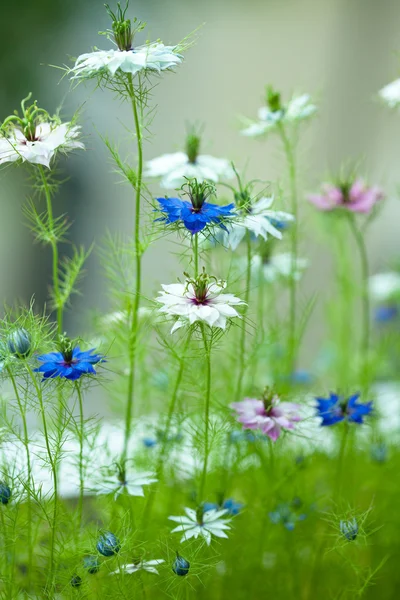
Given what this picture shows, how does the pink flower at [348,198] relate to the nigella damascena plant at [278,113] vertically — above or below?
below

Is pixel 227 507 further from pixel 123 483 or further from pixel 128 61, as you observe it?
pixel 128 61

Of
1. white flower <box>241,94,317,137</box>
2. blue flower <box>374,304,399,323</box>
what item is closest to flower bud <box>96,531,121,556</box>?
white flower <box>241,94,317,137</box>

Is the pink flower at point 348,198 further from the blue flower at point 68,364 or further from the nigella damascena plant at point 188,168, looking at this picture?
the blue flower at point 68,364

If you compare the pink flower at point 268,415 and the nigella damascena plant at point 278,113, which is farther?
the nigella damascena plant at point 278,113

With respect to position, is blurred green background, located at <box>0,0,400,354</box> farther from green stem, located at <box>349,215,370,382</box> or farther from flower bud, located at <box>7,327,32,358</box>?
flower bud, located at <box>7,327,32,358</box>

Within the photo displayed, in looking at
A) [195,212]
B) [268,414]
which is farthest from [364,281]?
[195,212]

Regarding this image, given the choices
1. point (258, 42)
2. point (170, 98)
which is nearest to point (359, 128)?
point (258, 42)

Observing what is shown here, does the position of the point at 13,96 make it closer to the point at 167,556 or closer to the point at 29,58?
the point at 29,58

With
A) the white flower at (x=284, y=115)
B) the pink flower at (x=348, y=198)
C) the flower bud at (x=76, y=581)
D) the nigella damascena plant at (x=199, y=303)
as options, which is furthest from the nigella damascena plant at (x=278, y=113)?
the flower bud at (x=76, y=581)
